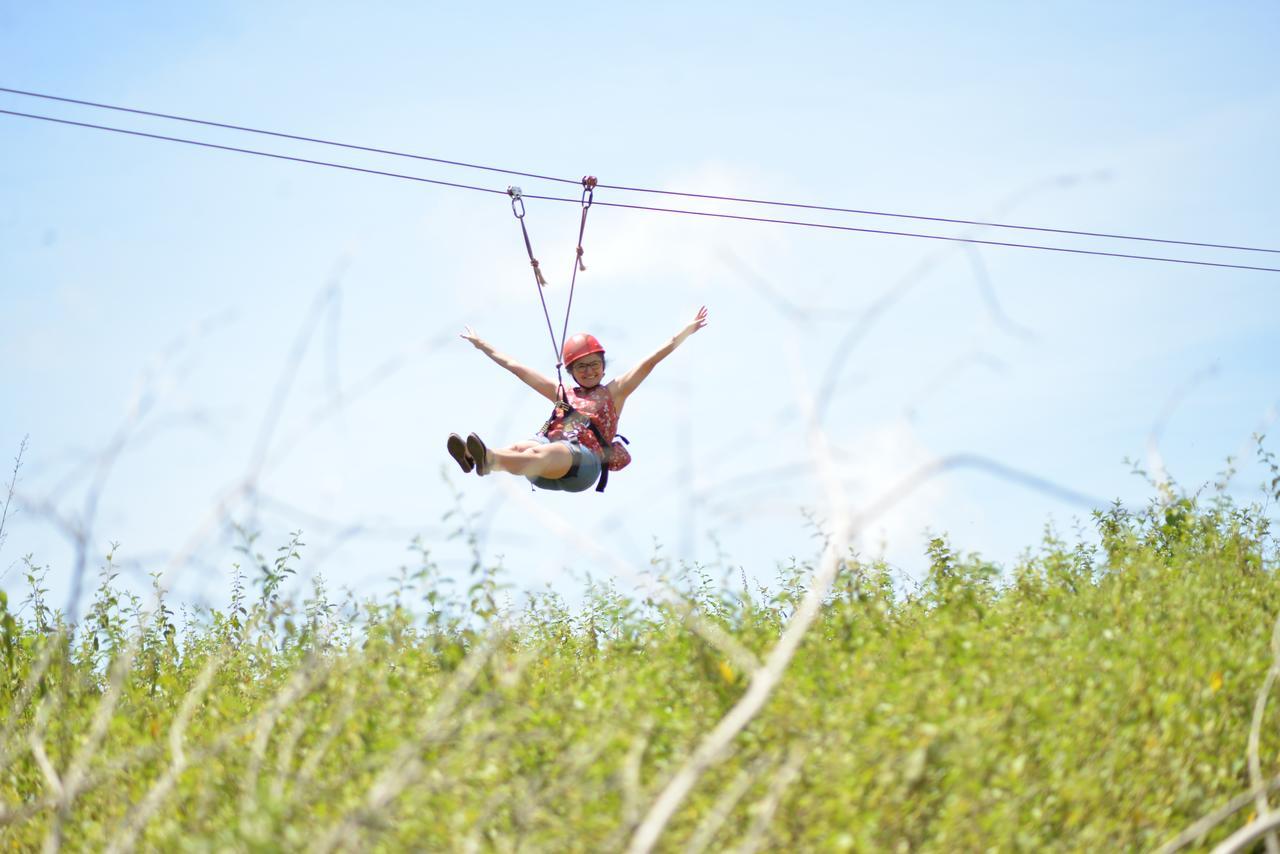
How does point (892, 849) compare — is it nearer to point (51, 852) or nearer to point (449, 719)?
point (449, 719)

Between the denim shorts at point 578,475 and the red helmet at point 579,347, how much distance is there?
0.70 meters

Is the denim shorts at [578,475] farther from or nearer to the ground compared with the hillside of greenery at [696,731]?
farther from the ground

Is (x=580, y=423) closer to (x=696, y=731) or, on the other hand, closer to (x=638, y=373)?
(x=638, y=373)

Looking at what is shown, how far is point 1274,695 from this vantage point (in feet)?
20.9

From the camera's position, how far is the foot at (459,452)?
8.55 metres

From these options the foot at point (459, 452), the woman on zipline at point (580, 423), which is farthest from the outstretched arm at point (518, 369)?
the foot at point (459, 452)

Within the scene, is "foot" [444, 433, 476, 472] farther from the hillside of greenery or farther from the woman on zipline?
the hillside of greenery

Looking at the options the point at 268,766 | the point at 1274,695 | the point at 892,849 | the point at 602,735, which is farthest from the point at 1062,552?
the point at 268,766

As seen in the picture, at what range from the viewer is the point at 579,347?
9477 millimetres

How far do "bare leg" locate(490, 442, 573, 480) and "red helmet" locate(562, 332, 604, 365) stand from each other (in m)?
0.80

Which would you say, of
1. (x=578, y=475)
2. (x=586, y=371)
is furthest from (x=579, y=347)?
(x=578, y=475)

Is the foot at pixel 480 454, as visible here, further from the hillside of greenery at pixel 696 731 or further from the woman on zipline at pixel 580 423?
the hillside of greenery at pixel 696 731

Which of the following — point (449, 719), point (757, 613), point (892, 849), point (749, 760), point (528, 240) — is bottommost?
point (892, 849)

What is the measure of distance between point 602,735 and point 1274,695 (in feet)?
12.2
